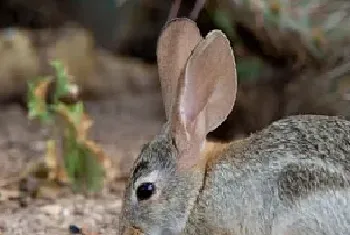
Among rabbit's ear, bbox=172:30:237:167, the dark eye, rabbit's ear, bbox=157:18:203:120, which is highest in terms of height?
rabbit's ear, bbox=157:18:203:120

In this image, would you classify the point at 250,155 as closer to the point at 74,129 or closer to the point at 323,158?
the point at 323,158

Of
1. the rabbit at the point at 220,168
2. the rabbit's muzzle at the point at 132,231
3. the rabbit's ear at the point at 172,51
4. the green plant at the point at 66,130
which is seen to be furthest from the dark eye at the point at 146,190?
the green plant at the point at 66,130

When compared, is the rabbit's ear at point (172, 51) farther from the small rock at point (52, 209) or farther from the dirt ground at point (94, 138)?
the small rock at point (52, 209)

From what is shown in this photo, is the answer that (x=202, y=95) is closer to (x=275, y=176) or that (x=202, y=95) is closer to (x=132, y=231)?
(x=275, y=176)

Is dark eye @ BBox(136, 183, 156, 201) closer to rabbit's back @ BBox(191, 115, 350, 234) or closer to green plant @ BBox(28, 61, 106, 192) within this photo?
rabbit's back @ BBox(191, 115, 350, 234)

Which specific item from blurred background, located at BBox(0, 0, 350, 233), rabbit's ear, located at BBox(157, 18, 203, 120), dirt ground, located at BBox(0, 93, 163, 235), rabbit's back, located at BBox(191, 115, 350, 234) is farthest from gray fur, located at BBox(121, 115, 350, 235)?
blurred background, located at BBox(0, 0, 350, 233)

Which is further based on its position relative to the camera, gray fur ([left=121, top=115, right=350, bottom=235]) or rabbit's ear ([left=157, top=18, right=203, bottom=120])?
rabbit's ear ([left=157, top=18, right=203, bottom=120])

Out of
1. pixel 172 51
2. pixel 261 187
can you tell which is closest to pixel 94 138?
pixel 172 51
